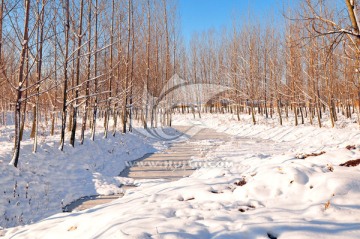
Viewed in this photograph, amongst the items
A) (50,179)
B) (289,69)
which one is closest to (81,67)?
(50,179)

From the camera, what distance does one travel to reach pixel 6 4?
7.33 meters

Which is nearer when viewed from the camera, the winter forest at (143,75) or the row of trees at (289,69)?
the winter forest at (143,75)

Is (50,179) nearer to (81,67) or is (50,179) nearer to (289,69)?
(81,67)

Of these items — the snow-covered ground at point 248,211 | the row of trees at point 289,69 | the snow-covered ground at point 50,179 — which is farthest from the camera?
the row of trees at point 289,69

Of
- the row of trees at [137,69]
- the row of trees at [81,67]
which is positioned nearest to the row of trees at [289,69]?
the row of trees at [137,69]

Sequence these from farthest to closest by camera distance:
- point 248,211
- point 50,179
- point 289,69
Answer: point 289,69, point 50,179, point 248,211

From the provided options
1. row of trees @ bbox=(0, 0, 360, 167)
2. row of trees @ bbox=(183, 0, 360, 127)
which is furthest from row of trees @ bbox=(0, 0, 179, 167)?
row of trees @ bbox=(183, 0, 360, 127)

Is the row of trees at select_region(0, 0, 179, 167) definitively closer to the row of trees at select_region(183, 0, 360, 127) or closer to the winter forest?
the winter forest

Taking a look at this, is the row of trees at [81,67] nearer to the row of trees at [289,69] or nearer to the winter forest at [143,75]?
the winter forest at [143,75]

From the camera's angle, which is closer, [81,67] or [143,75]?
[81,67]

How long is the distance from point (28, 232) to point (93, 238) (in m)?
1.44

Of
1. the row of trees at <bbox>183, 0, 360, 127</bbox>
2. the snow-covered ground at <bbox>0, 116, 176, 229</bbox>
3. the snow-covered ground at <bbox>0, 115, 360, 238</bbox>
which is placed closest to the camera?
the snow-covered ground at <bbox>0, 115, 360, 238</bbox>

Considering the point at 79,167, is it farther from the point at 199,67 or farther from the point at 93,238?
the point at 199,67

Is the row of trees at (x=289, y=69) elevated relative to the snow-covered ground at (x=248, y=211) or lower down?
elevated
